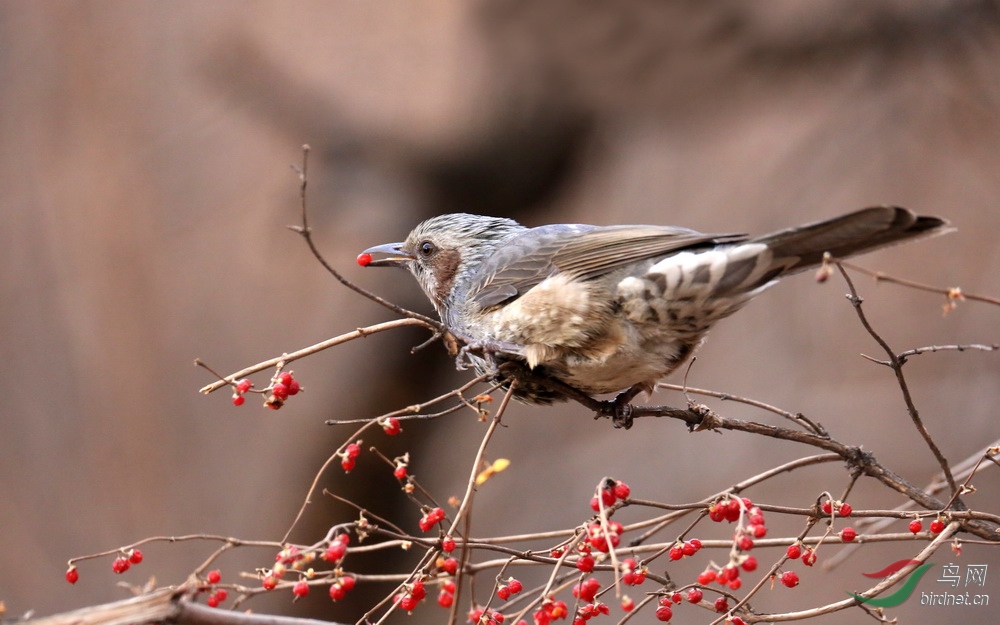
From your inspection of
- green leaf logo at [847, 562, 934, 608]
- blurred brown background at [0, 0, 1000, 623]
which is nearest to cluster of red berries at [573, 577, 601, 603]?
green leaf logo at [847, 562, 934, 608]

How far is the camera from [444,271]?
125 inches

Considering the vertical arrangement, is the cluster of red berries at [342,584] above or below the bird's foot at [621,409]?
below

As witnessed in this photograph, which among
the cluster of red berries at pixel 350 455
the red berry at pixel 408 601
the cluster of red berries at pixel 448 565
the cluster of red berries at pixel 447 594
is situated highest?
the cluster of red berries at pixel 350 455

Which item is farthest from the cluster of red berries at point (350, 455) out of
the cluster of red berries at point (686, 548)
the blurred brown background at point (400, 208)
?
the blurred brown background at point (400, 208)

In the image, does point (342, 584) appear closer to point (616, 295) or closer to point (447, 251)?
point (616, 295)

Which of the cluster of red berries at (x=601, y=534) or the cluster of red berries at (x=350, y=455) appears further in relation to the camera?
the cluster of red berries at (x=350, y=455)

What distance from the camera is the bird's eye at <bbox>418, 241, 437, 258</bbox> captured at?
3.25 meters

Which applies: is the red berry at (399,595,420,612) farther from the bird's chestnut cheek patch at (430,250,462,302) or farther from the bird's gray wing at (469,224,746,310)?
the bird's chestnut cheek patch at (430,250,462,302)

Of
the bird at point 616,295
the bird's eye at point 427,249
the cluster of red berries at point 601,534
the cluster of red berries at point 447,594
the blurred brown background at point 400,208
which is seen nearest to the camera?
the cluster of red berries at point 601,534

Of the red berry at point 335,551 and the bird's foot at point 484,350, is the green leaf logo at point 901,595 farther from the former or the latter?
the red berry at point 335,551

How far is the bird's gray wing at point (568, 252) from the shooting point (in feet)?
8.38

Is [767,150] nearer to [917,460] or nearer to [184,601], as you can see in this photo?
[917,460]

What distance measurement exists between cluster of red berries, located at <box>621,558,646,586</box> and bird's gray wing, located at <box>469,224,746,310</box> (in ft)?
3.16

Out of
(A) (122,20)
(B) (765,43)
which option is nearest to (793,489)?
(B) (765,43)
